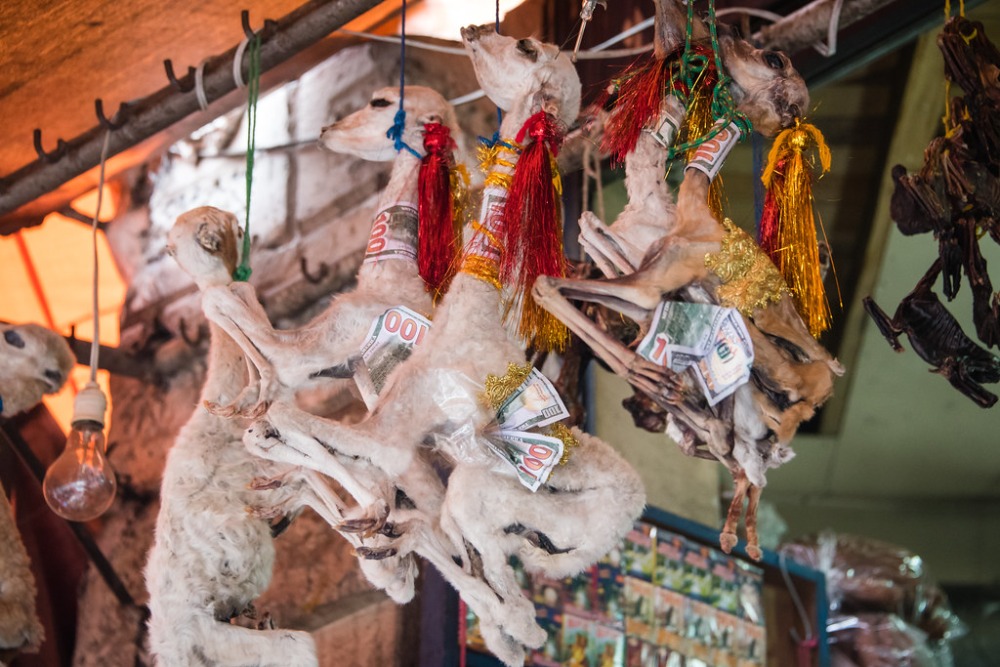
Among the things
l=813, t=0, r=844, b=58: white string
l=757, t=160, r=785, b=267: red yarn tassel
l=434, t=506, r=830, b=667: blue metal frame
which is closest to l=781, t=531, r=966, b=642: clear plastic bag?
l=434, t=506, r=830, b=667: blue metal frame

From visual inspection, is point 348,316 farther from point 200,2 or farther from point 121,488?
point 121,488

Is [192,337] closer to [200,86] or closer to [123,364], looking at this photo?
[123,364]

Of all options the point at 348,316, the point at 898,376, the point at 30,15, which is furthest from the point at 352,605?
the point at 898,376

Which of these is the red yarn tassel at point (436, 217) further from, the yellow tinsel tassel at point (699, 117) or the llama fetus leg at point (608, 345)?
the yellow tinsel tassel at point (699, 117)

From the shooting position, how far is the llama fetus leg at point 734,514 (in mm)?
1646

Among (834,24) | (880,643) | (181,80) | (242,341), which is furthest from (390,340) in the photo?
(880,643)

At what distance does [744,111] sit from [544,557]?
0.67 m

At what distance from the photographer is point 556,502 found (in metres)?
1.67

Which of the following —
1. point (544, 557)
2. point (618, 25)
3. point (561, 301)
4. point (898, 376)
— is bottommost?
point (544, 557)

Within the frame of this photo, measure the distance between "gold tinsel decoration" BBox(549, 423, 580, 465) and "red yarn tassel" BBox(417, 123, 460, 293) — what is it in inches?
11.1

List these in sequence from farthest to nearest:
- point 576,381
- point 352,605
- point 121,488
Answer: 1. point 121,488
2. point 352,605
3. point 576,381

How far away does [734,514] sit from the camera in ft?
5.46

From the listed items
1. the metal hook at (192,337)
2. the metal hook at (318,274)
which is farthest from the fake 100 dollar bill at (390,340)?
the metal hook at (192,337)

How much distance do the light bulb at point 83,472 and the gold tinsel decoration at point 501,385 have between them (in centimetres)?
95
